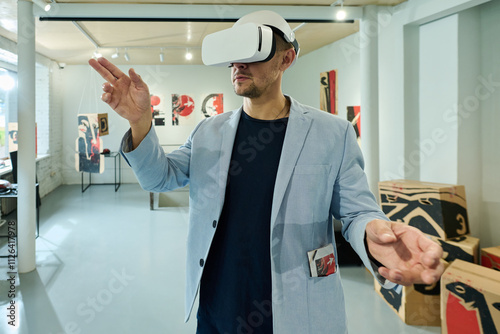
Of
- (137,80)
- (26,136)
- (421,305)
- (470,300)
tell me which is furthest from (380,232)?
(26,136)

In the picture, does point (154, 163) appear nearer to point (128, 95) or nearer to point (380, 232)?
point (128, 95)

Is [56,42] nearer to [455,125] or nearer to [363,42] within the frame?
[363,42]

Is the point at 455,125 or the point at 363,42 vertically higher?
the point at 363,42

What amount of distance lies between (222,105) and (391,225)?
7.83 m


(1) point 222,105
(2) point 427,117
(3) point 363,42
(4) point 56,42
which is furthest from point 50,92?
(2) point 427,117

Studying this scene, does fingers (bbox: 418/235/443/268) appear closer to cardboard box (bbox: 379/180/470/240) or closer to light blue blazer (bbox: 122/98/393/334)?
light blue blazer (bbox: 122/98/393/334)

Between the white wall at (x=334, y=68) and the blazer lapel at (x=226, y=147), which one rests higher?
the white wall at (x=334, y=68)

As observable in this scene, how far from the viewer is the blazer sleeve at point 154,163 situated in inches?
40.1

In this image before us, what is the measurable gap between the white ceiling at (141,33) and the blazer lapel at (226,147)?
8.39 ft

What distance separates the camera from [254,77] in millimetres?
1112

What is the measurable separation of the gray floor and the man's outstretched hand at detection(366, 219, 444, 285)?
1.90 meters

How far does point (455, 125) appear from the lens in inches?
115

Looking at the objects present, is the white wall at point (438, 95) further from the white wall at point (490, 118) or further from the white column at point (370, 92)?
the white column at point (370, 92)

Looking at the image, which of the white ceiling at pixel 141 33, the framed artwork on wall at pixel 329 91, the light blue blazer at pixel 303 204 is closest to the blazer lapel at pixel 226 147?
the light blue blazer at pixel 303 204
